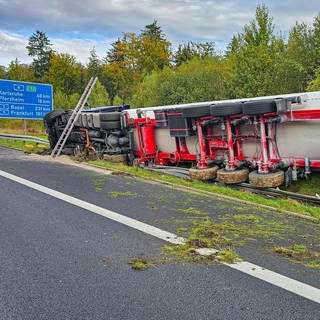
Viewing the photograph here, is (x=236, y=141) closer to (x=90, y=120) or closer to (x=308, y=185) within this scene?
(x=308, y=185)

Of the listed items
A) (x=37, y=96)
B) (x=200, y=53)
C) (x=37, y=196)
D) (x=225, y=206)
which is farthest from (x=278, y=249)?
(x=200, y=53)

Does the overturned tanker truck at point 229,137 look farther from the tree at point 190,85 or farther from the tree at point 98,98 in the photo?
the tree at point 98,98

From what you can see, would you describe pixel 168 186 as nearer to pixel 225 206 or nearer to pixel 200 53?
pixel 225 206

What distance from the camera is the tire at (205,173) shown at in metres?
8.38

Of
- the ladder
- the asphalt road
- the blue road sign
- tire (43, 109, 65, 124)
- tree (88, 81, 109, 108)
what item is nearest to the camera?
the asphalt road

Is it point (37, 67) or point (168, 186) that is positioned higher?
point (37, 67)

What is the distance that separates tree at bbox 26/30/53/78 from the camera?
5931 cm

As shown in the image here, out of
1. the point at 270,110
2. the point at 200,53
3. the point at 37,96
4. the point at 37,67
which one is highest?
the point at 37,67

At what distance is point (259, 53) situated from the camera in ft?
67.9

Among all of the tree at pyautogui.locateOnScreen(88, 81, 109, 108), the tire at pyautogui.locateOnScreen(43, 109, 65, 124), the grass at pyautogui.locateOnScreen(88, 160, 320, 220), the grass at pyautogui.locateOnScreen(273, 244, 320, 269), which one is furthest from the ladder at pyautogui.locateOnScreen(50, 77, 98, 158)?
the tree at pyautogui.locateOnScreen(88, 81, 109, 108)

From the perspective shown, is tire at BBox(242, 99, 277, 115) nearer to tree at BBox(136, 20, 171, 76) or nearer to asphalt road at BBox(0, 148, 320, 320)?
asphalt road at BBox(0, 148, 320, 320)

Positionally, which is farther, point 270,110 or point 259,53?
point 259,53

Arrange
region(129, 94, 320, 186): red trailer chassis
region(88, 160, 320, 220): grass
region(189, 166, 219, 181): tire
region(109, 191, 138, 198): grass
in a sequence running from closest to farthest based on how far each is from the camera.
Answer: region(88, 160, 320, 220): grass → region(109, 191, 138, 198): grass → region(129, 94, 320, 186): red trailer chassis → region(189, 166, 219, 181): tire

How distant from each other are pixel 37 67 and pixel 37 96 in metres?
45.1
